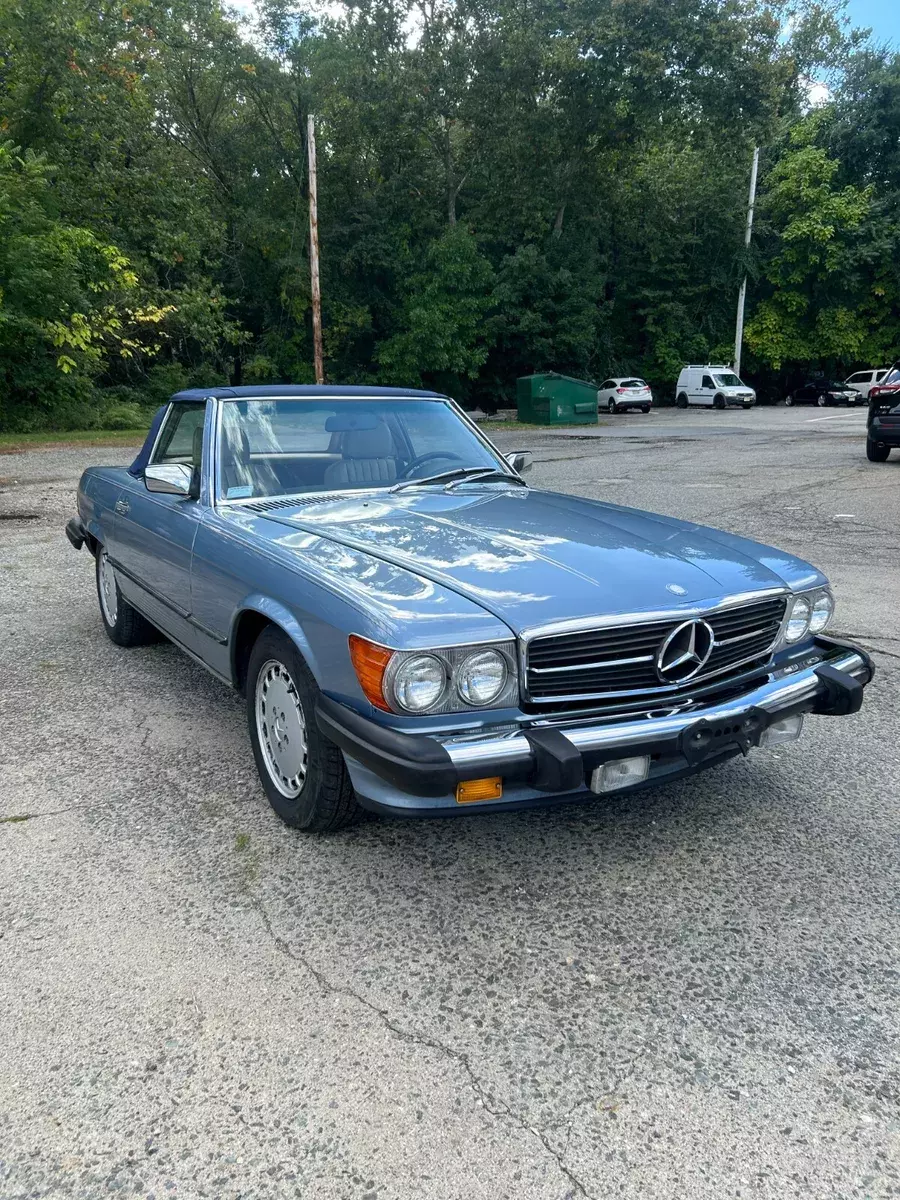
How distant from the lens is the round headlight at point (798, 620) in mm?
3303

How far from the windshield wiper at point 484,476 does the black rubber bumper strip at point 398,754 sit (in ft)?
6.21

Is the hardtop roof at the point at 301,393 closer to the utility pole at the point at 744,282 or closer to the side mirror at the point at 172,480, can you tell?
the side mirror at the point at 172,480

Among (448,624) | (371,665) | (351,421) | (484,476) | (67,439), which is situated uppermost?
(351,421)

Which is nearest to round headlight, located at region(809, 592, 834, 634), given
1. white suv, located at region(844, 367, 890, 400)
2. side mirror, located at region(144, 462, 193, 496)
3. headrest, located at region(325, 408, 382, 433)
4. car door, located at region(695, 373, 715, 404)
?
headrest, located at region(325, 408, 382, 433)

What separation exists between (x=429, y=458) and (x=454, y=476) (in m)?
0.17

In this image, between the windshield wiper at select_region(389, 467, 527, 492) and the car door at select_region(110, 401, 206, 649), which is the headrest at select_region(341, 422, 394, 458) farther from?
the car door at select_region(110, 401, 206, 649)

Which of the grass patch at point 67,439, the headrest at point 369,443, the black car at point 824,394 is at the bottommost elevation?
the grass patch at point 67,439

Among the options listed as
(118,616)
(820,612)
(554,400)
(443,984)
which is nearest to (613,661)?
(443,984)

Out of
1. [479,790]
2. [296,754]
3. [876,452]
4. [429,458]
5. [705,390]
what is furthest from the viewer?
[705,390]

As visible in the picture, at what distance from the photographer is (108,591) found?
18.1 ft

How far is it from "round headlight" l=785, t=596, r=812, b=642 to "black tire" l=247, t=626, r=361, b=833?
168 cm

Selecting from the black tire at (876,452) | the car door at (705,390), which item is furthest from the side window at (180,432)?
the car door at (705,390)

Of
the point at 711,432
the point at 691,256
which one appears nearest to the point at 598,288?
the point at 691,256

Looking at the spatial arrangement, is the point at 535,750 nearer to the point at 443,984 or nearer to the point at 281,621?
the point at 443,984
